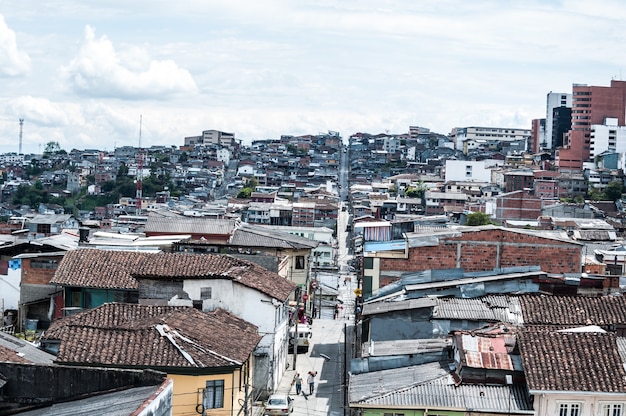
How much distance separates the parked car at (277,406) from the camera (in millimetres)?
26016

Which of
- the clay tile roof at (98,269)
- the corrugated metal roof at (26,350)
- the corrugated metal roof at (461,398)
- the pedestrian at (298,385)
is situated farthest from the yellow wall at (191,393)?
the clay tile roof at (98,269)

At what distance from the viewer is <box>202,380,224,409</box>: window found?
21172 mm

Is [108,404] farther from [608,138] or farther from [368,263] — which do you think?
[608,138]

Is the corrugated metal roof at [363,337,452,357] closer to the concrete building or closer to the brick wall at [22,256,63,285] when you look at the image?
the brick wall at [22,256,63,285]

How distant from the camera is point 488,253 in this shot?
32.8 meters

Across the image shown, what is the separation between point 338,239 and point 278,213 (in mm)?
6174

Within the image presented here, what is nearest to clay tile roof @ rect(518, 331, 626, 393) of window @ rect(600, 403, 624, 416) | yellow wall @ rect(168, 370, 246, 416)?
window @ rect(600, 403, 624, 416)

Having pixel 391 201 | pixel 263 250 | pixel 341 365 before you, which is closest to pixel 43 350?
pixel 341 365

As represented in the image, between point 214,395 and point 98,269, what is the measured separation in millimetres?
10405

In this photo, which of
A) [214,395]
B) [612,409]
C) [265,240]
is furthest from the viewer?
[265,240]

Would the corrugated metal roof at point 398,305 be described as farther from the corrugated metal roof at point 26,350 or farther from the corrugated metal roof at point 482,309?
the corrugated metal roof at point 26,350

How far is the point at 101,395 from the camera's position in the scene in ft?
49.4

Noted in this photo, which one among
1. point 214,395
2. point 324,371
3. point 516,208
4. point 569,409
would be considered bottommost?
point 324,371

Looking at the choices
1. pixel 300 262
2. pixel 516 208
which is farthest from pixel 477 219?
pixel 300 262
